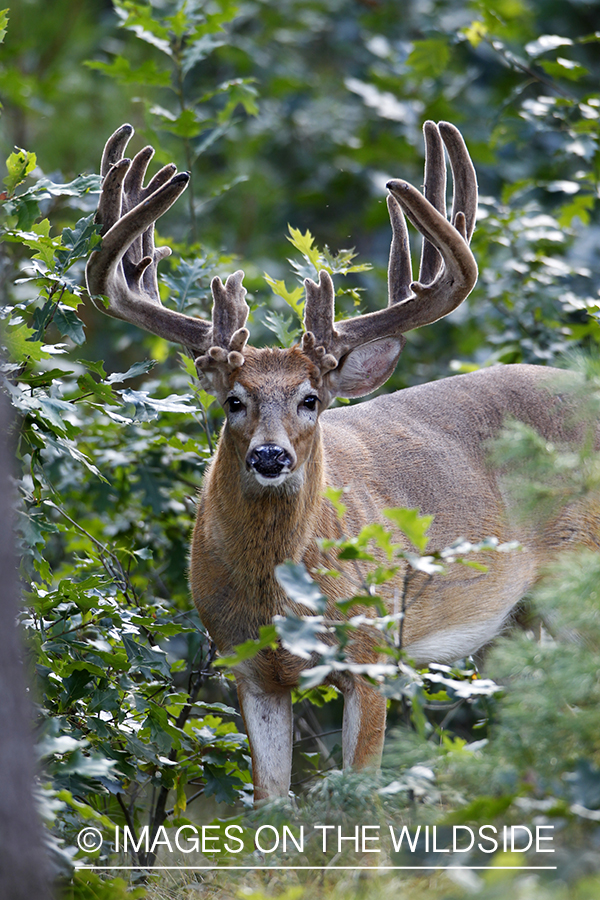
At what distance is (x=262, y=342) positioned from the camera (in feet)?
28.6

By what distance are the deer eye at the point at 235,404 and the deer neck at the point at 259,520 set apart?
0.15m

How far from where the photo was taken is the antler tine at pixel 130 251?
460 cm

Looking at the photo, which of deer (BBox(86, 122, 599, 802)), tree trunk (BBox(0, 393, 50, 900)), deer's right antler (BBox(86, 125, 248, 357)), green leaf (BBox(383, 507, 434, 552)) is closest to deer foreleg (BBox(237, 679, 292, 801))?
deer (BBox(86, 122, 599, 802))

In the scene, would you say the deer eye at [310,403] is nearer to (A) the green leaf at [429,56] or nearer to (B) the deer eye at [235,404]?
(B) the deer eye at [235,404]

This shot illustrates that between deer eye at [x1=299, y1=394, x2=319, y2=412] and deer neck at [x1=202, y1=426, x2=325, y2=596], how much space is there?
0.13m

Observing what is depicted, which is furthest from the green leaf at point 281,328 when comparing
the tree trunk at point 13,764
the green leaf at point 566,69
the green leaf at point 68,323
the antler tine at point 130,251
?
the green leaf at point 566,69

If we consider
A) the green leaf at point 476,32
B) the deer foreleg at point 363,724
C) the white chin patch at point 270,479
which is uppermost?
the green leaf at point 476,32

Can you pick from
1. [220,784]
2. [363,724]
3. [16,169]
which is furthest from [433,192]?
[220,784]

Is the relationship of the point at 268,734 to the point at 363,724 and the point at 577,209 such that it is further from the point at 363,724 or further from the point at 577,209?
the point at 577,209

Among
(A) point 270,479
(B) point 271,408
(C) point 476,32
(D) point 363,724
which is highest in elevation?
(C) point 476,32

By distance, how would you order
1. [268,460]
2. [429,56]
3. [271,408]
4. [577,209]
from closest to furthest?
[268,460], [271,408], [577,209], [429,56]

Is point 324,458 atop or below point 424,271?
below

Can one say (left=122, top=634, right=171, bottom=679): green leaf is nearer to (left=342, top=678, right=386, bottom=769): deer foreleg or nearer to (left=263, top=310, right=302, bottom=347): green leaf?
(left=342, top=678, right=386, bottom=769): deer foreleg

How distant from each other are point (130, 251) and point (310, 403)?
1.27 metres
